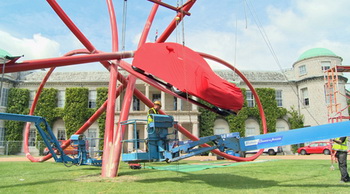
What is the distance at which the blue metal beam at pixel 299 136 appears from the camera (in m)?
6.80

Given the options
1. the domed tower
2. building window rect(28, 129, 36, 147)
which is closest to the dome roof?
the domed tower

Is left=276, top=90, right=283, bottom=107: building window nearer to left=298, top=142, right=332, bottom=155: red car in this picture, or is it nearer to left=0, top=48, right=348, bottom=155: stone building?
left=0, top=48, right=348, bottom=155: stone building

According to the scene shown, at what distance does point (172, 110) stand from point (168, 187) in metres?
31.8

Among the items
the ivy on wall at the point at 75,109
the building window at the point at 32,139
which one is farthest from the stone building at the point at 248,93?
the ivy on wall at the point at 75,109

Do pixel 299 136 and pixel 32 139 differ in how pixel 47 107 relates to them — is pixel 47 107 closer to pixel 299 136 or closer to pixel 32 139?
pixel 32 139

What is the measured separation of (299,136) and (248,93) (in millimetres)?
34949

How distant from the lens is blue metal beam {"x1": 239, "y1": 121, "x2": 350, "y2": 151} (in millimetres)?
6801

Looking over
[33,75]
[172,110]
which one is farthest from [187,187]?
[33,75]

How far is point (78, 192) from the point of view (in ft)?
24.9

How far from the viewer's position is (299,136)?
7367 millimetres

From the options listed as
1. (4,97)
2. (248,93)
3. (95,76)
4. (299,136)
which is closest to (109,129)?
(299,136)

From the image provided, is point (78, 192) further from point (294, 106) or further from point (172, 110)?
point (294, 106)

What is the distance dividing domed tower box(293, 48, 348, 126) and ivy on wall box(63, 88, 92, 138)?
29.2 metres

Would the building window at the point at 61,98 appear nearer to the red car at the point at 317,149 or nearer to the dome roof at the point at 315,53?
the red car at the point at 317,149
